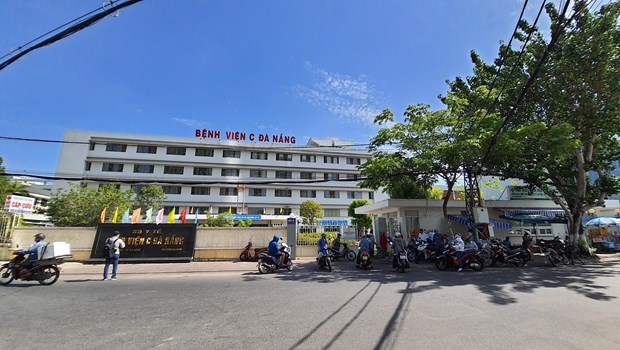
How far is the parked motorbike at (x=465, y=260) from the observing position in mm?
12094

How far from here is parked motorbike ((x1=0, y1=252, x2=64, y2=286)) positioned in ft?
29.8

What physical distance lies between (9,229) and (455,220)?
25526mm

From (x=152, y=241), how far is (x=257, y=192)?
2727cm

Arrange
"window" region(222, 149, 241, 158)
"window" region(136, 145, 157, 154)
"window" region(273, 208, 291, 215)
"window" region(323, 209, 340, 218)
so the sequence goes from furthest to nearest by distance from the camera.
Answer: "window" region(323, 209, 340, 218)
"window" region(222, 149, 241, 158)
"window" region(273, 208, 291, 215)
"window" region(136, 145, 157, 154)

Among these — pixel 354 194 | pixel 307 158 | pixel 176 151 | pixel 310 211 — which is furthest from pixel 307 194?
pixel 176 151

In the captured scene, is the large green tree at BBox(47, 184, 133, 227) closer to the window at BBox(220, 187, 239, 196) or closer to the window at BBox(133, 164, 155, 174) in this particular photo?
the window at BBox(133, 164, 155, 174)

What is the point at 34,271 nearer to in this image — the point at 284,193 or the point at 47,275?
the point at 47,275

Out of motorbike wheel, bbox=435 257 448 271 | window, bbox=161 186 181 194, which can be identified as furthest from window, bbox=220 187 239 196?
motorbike wheel, bbox=435 257 448 271

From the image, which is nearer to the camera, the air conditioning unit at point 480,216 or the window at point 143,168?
the air conditioning unit at point 480,216

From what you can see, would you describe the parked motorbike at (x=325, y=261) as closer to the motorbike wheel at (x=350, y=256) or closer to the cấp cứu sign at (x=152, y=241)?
the motorbike wheel at (x=350, y=256)

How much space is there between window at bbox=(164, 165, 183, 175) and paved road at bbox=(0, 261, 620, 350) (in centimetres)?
3303

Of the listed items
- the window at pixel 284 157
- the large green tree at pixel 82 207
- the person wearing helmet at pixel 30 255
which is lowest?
the person wearing helmet at pixel 30 255

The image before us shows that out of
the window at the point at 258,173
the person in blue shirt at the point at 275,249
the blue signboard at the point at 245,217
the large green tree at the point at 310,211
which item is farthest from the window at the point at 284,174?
the person in blue shirt at the point at 275,249

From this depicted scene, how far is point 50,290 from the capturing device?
836 cm
